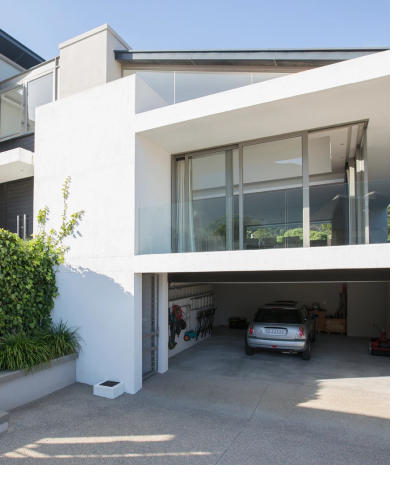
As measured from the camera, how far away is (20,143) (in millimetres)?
9867

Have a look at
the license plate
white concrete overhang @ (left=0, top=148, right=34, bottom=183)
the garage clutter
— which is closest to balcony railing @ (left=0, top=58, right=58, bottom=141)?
white concrete overhang @ (left=0, top=148, right=34, bottom=183)

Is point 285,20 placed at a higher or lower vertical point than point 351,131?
higher

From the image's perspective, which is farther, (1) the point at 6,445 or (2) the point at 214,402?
(2) the point at 214,402

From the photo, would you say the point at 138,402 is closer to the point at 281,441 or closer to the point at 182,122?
the point at 281,441

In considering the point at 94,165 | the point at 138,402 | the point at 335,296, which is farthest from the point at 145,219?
the point at 335,296

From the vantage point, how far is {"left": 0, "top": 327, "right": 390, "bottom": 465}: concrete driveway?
14.3 ft

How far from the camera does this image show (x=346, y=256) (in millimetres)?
5395

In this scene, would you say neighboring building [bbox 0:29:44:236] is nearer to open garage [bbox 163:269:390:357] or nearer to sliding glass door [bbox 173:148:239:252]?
sliding glass door [bbox 173:148:239:252]

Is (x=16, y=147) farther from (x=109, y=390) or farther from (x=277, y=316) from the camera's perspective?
(x=277, y=316)

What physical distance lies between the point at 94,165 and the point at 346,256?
546 cm

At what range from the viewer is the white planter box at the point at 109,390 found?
637 cm

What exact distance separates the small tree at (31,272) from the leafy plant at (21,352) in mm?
379

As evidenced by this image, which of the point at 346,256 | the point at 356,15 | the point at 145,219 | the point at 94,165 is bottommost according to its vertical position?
the point at 346,256

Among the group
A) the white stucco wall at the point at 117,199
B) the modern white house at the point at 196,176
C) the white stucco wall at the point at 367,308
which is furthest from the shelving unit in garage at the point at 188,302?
the white stucco wall at the point at 367,308
